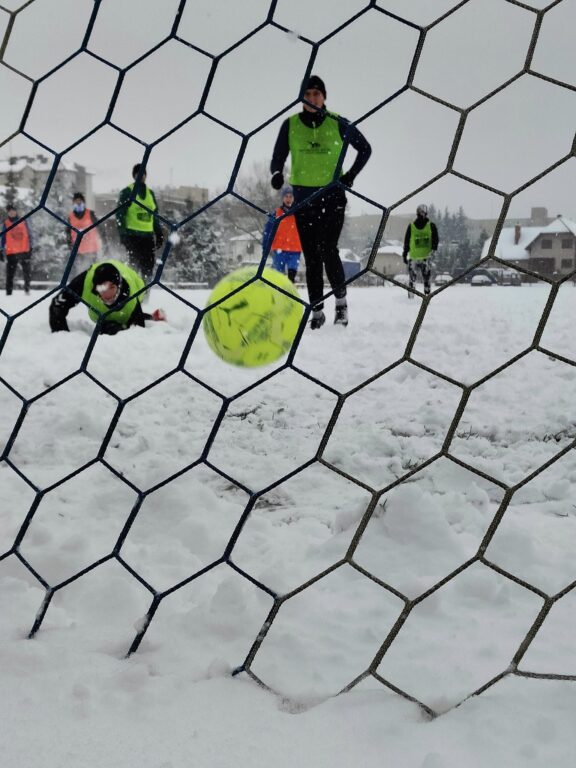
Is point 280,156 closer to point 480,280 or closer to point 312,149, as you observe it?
point 312,149

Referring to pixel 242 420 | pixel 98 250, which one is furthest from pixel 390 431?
pixel 98 250

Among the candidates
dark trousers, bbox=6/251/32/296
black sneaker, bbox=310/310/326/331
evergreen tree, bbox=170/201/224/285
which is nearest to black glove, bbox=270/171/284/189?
black sneaker, bbox=310/310/326/331

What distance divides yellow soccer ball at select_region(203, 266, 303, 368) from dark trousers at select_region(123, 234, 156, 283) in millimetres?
2516

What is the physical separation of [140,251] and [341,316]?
5.08ft

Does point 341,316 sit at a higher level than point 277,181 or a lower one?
lower

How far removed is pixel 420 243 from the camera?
4.85 m

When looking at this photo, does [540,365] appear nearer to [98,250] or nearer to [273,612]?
[273,612]

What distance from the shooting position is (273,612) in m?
0.89

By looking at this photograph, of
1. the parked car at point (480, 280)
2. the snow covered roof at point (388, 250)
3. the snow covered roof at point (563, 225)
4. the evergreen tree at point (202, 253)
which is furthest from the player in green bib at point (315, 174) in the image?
the evergreen tree at point (202, 253)

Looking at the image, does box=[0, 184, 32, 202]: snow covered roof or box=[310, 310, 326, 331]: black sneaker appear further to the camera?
box=[0, 184, 32, 202]: snow covered roof

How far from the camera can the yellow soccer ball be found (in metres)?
1.75

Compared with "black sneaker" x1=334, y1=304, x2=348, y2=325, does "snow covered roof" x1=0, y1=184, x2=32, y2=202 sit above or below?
below

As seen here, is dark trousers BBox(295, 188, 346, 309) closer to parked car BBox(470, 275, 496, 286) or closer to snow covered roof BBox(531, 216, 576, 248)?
snow covered roof BBox(531, 216, 576, 248)

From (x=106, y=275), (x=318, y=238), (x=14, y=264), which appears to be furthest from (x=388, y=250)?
(x=14, y=264)
